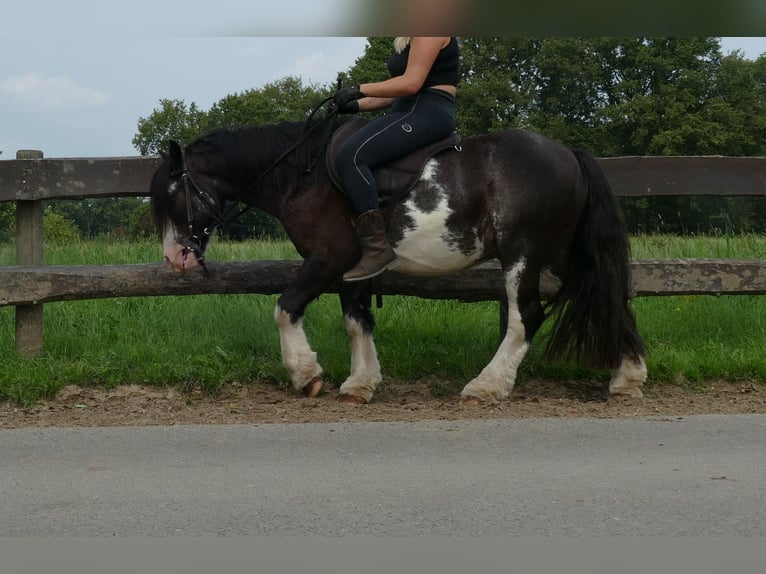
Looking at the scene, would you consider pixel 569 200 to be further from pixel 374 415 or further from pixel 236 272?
pixel 236 272

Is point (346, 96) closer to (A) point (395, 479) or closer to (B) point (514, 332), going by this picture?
(B) point (514, 332)

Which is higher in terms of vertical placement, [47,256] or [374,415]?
[47,256]

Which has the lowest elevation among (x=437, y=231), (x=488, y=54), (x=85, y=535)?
(x=85, y=535)

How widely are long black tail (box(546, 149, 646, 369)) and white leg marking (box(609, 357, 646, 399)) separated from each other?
0.17 ft

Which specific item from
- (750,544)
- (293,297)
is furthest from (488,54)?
(750,544)

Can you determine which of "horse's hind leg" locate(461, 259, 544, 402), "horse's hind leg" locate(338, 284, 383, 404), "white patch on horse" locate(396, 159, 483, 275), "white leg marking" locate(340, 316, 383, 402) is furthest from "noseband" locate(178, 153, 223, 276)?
"horse's hind leg" locate(461, 259, 544, 402)

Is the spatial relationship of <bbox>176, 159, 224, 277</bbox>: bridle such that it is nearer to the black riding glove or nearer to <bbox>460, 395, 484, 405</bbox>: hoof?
the black riding glove

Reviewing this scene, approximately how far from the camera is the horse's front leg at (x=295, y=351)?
6.19m

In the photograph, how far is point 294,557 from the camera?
3.10 metres

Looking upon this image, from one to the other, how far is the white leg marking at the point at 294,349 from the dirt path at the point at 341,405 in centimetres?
22

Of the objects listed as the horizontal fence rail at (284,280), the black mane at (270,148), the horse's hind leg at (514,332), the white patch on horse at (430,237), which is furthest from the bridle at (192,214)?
the horse's hind leg at (514,332)

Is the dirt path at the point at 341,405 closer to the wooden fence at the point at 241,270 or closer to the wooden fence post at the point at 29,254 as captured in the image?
the wooden fence at the point at 241,270

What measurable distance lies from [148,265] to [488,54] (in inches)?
1616

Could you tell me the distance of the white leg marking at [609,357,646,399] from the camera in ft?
20.4
